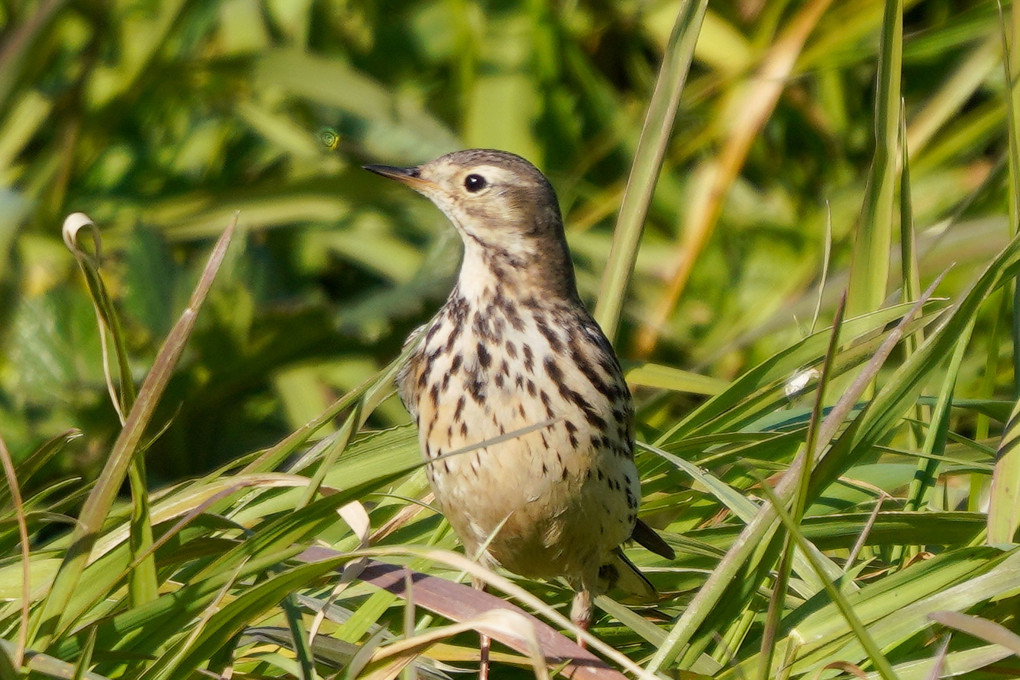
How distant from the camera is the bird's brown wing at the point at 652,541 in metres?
2.76

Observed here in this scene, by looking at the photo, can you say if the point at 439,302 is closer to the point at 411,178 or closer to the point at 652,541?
the point at 411,178

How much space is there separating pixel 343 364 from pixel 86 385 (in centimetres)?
99

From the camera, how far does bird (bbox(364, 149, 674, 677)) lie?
2637 millimetres

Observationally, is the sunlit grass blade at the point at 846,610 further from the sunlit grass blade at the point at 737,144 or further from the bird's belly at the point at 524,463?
the sunlit grass blade at the point at 737,144

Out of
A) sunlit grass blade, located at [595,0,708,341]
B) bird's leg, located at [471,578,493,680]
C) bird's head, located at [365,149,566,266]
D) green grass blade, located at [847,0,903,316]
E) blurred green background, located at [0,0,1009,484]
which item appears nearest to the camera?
bird's leg, located at [471,578,493,680]

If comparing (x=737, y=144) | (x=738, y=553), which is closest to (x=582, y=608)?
(x=738, y=553)

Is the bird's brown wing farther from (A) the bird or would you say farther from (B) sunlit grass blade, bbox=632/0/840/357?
(B) sunlit grass blade, bbox=632/0/840/357

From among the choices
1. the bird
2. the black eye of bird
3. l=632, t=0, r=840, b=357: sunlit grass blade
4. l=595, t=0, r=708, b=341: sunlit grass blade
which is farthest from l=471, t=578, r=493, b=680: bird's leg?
l=632, t=0, r=840, b=357: sunlit grass blade

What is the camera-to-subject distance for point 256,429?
4992mm

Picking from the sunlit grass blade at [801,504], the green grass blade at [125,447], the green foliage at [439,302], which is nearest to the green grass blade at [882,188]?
the green foliage at [439,302]

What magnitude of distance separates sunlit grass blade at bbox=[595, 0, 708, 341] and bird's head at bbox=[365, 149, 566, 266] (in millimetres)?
159

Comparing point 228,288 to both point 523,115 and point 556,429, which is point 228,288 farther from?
point 556,429

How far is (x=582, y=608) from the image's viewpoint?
2809mm

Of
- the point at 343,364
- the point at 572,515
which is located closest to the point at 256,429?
the point at 343,364
